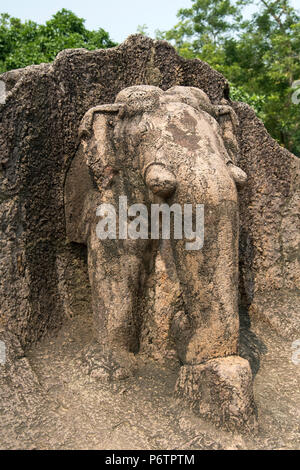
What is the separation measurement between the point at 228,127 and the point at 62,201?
3.19 feet

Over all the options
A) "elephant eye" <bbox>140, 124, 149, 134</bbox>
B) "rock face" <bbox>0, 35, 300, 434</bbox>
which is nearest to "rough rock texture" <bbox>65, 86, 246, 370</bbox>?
"elephant eye" <bbox>140, 124, 149, 134</bbox>

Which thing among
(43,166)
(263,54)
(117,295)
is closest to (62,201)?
(43,166)

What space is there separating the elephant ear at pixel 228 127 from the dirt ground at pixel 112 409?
1.11 meters

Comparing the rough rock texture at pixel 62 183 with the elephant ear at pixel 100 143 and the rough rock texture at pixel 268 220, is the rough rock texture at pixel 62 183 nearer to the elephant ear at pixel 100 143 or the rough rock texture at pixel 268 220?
the rough rock texture at pixel 268 220

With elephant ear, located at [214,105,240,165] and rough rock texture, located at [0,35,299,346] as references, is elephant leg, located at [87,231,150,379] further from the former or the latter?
elephant ear, located at [214,105,240,165]

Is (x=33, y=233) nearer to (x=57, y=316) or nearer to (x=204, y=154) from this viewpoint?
(x=57, y=316)

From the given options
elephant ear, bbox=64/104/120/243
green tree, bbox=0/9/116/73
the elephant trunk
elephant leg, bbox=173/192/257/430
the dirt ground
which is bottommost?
the dirt ground

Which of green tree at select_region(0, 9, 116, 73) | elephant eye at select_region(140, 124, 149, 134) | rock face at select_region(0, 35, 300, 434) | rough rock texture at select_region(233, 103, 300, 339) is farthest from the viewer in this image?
green tree at select_region(0, 9, 116, 73)

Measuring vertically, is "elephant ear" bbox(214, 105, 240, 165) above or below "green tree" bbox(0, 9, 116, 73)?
below

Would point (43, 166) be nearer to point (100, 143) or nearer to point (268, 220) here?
point (100, 143)

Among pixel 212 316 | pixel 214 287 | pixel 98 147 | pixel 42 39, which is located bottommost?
pixel 212 316

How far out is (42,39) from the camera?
31.1 ft

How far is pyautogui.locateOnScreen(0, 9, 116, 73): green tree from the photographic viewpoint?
9.00 meters

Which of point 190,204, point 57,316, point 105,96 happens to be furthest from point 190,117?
point 57,316
